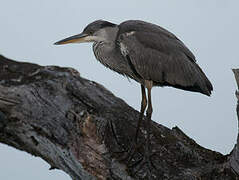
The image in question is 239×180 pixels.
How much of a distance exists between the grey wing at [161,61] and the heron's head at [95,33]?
20 cm

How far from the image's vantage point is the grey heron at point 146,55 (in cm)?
420

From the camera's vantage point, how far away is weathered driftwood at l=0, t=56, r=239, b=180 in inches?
129

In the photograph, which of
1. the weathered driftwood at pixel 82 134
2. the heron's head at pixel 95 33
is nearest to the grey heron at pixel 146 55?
the heron's head at pixel 95 33

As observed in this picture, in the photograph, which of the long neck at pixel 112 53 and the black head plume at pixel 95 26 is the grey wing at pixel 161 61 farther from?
the black head plume at pixel 95 26

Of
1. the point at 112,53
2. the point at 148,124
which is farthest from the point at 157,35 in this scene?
the point at 148,124

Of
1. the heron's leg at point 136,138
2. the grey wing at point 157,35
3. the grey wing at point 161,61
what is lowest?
the heron's leg at point 136,138

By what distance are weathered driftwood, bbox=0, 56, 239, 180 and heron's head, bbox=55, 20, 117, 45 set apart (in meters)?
0.69

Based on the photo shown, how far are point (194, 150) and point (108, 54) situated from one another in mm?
1436

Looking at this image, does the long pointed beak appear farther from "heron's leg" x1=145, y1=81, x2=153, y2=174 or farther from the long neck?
"heron's leg" x1=145, y1=81, x2=153, y2=174

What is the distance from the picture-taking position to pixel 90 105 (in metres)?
3.52

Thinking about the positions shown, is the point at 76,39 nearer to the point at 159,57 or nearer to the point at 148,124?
the point at 159,57

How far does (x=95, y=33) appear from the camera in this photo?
4465mm

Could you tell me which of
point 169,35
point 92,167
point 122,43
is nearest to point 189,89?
point 169,35

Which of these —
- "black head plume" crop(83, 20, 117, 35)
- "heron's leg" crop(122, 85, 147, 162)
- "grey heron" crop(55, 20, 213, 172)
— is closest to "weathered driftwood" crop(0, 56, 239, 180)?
"heron's leg" crop(122, 85, 147, 162)
